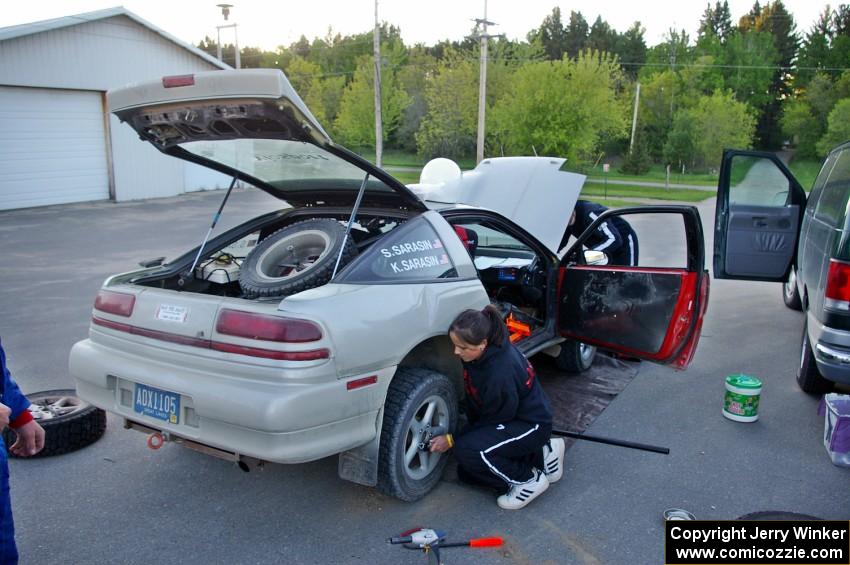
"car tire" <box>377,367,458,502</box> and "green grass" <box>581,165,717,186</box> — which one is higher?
"car tire" <box>377,367,458,502</box>

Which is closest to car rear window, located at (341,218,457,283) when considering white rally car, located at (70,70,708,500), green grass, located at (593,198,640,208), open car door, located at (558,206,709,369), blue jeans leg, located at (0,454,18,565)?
white rally car, located at (70,70,708,500)

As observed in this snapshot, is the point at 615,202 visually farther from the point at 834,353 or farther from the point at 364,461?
the point at 364,461

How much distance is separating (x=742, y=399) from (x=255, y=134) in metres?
3.61

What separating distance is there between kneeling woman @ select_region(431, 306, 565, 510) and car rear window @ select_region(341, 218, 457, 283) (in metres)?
0.40

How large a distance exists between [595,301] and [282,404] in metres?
2.60

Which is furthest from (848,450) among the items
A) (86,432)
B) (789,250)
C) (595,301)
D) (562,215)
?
(86,432)

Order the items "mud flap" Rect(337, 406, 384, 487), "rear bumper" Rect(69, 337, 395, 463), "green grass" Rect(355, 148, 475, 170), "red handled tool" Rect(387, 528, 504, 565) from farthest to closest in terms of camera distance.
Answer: "green grass" Rect(355, 148, 475, 170)
"mud flap" Rect(337, 406, 384, 487)
"red handled tool" Rect(387, 528, 504, 565)
"rear bumper" Rect(69, 337, 395, 463)

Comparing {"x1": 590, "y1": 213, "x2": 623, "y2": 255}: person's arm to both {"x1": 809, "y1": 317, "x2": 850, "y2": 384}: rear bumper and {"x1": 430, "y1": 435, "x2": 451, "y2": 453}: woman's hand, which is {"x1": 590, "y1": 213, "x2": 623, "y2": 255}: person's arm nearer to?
{"x1": 809, "y1": 317, "x2": 850, "y2": 384}: rear bumper

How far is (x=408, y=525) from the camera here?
3293 mm

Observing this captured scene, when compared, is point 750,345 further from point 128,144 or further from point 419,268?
point 128,144

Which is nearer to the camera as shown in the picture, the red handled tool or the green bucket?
the red handled tool

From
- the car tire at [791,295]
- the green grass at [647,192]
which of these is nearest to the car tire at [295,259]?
the car tire at [791,295]

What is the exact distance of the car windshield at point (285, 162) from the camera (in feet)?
12.0

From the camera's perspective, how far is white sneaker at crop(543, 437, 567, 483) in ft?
11.9
